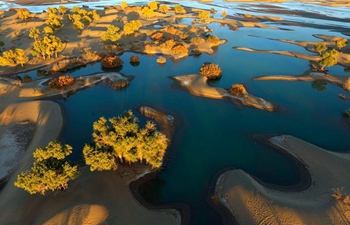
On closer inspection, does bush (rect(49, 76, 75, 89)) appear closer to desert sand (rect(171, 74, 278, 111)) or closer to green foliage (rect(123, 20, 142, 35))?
desert sand (rect(171, 74, 278, 111))

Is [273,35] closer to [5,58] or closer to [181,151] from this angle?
[181,151]

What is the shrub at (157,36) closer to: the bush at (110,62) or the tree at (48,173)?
the bush at (110,62)

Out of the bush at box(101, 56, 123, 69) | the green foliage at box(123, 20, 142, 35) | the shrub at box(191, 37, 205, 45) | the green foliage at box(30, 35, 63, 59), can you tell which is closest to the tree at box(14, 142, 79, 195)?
the bush at box(101, 56, 123, 69)

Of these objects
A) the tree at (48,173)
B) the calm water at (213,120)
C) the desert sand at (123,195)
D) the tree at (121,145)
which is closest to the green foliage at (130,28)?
the calm water at (213,120)

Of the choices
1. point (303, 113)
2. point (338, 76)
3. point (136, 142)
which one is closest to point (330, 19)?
point (338, 76)

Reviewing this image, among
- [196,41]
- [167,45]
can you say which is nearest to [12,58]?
[167,45]
